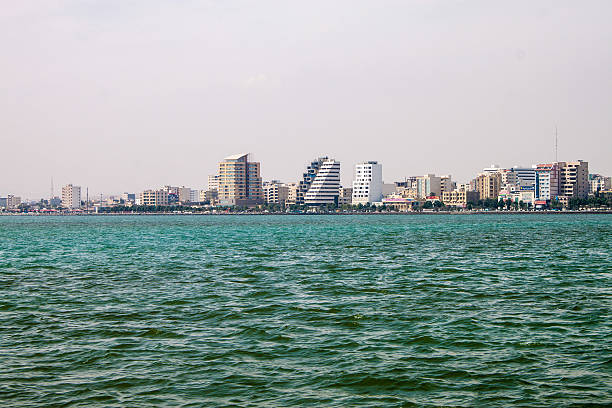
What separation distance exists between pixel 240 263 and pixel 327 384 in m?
35.3

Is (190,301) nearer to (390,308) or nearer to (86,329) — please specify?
(86,329)

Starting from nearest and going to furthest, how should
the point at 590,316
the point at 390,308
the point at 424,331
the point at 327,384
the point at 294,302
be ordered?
the point at 327,384, the point at 424,331, the point at 590,316, the point at 390,308, the point at 294,302

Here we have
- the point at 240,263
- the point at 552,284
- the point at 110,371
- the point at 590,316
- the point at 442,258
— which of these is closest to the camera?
the point at 110,371

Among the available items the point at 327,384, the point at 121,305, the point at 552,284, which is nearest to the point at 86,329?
the point at 121,305

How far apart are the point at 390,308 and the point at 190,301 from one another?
29.5ft

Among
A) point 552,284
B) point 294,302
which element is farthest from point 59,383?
point 552,284

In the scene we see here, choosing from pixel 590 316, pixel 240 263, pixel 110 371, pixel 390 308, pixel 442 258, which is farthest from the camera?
pixel 442 258

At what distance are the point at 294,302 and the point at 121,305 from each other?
7.58m

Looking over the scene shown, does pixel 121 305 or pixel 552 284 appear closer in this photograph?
pixel 121 305

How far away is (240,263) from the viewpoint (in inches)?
2016

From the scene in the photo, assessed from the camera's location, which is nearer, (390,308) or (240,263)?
(390,308)

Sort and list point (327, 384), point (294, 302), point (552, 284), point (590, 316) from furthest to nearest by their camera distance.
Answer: point (552, 284)
point (294, 302)
point (590, 316)
point (327, 384)

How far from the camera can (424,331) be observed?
22.4m

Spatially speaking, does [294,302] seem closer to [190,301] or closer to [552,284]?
[190,301]
